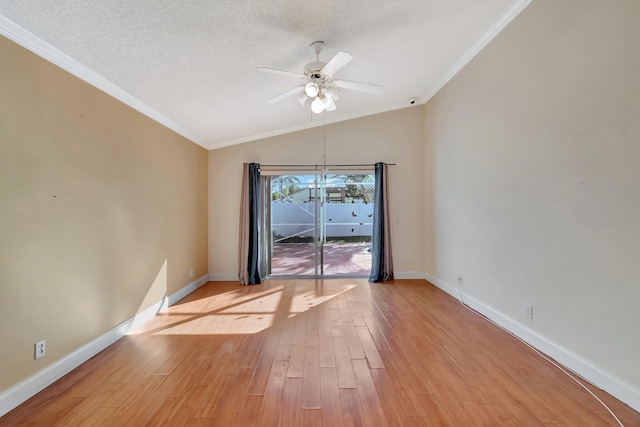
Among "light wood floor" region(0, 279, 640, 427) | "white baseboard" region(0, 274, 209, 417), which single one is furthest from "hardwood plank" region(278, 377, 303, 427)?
"white baseboard" region(0, 274, 209, 417)

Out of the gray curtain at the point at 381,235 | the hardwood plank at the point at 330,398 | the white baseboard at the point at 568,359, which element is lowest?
the hardwood plank at the point at 330,398

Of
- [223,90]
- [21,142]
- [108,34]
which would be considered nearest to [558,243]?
[223,90]

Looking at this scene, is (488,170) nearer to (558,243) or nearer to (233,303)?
(558,243)

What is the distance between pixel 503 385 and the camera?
1.98 m

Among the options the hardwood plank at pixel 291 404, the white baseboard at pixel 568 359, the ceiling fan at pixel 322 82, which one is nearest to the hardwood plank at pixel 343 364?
the hardwood plank at pixel 291 404

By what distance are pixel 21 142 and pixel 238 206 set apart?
3168 millimetres

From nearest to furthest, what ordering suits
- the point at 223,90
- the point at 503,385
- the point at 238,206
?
the point at 503,385 → the point at 223,90 → the point at 238,206

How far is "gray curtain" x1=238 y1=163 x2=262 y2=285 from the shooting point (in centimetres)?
476

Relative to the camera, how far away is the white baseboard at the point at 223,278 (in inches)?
194

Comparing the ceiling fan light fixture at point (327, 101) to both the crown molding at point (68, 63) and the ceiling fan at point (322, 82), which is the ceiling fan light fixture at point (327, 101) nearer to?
the ceiling fan at point (322, 82)

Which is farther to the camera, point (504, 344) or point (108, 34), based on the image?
point (504, 344)

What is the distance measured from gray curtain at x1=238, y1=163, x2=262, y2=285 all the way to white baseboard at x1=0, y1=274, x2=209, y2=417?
5.13 feet

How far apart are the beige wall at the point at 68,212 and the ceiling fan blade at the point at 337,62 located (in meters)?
2.11

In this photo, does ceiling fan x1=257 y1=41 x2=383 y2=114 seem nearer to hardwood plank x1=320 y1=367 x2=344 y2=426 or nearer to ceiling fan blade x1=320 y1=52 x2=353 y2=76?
ceiling fan blade x1=320 y1=52 x2=353 y2=76
